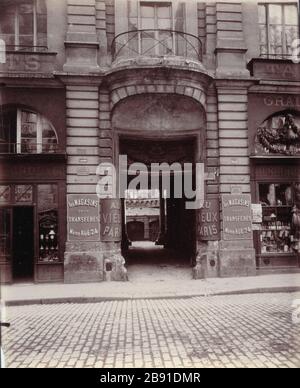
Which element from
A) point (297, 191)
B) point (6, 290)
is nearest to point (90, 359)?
point (6, 290)

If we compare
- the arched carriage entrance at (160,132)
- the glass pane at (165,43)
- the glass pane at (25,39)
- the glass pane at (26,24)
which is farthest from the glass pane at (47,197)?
the glass pane at (165,43)

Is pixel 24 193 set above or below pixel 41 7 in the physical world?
below

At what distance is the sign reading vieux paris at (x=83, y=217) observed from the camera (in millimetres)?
12484

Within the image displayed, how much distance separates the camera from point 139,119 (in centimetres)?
1362

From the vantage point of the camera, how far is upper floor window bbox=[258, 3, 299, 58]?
1384cm

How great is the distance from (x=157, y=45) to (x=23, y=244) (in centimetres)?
777

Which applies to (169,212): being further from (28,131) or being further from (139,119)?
(28,131)

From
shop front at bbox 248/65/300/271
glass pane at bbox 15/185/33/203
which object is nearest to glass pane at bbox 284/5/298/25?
shop front at bbox 248/65/300/271

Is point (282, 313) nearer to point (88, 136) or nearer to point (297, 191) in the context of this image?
point (297, 191)

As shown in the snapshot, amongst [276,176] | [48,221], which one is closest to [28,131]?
[48,221]

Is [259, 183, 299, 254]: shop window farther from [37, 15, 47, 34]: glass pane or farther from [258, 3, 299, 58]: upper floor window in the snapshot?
[37, 15, 47, 34]: glass pane

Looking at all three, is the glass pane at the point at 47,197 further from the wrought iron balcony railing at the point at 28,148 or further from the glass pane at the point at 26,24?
the glass pane at the point at 26,24

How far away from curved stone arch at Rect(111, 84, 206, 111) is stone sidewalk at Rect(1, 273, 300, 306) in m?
5.69

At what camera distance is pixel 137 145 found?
14.6m
